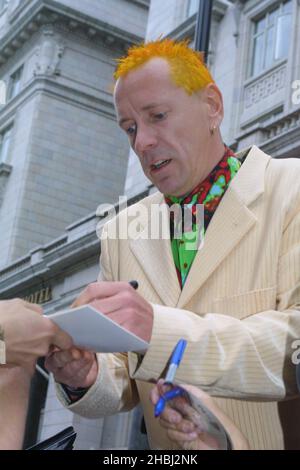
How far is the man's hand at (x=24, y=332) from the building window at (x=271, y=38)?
59.4ft

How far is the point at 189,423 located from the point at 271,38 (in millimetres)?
19380

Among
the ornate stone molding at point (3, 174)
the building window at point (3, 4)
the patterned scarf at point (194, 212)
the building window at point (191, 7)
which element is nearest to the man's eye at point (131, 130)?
the patterned scarf at point (194, 212)

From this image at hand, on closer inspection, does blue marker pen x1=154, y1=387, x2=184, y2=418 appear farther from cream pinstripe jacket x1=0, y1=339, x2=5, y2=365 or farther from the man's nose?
the man's nose

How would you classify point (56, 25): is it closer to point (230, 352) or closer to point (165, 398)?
point (230, 352)

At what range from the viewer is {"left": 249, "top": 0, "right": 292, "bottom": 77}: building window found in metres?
19.6

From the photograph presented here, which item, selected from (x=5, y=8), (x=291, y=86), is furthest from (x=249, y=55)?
(x=5, y=8)

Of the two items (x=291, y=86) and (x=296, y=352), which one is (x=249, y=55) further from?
(x=296, y=352)

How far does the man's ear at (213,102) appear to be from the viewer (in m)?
3.47

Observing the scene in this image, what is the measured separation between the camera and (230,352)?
8.21 ft

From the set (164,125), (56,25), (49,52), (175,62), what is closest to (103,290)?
(164,125)

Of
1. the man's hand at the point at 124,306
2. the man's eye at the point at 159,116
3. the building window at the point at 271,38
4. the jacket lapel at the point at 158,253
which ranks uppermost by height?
the building window at the point at 271,38

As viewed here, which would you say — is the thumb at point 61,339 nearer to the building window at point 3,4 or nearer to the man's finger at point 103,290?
the man's finger at point 103,290
